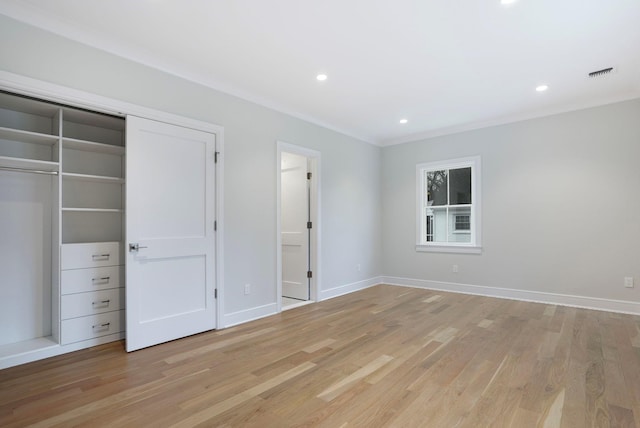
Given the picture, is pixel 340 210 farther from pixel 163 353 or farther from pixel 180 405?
pixel 180 405

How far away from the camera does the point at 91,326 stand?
3.13 m

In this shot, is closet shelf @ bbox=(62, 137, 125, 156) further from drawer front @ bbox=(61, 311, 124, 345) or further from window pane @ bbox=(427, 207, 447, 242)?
window pane @ bbox=(427, 207, 447, 242)

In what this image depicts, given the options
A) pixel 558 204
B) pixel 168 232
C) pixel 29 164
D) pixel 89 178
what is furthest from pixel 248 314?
pixel 558 204

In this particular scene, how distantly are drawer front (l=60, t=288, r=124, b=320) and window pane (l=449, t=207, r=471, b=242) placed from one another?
491cm

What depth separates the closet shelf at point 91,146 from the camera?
309 cm

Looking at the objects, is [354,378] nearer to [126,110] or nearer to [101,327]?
[101,327]

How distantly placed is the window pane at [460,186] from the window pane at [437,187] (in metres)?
0.11

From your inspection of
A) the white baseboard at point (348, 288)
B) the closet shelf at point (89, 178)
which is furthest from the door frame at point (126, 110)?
the white baseboard at point (348, 288)

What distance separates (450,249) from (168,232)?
172 inches

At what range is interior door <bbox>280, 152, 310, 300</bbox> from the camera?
16.7ft

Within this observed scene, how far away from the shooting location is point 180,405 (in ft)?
6.92

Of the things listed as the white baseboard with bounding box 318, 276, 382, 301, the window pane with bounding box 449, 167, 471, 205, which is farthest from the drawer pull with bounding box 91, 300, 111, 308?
the window pane with bounding box 449, 167, 471, 205

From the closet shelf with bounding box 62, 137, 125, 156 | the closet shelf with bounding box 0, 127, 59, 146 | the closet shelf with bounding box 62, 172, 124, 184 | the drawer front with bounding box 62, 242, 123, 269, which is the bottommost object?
the drawer front with bounding box 62, 242, 123, 269

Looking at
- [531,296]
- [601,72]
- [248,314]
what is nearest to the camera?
[601,72]
